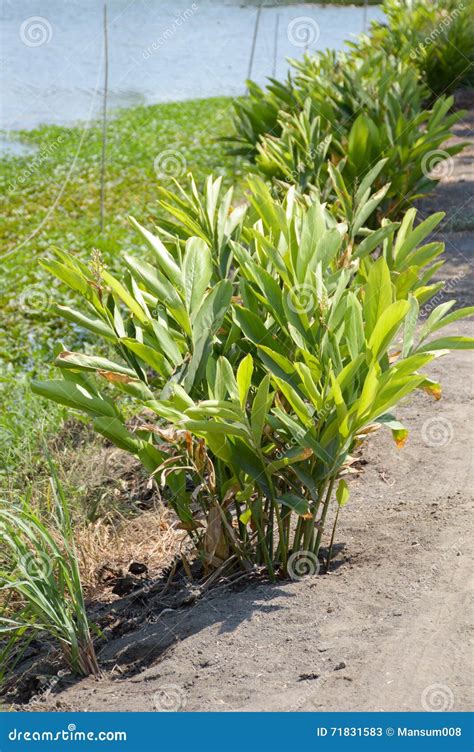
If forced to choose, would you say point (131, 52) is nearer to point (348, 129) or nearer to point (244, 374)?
point (348, 129)

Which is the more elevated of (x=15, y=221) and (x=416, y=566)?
(x=15, y=221)

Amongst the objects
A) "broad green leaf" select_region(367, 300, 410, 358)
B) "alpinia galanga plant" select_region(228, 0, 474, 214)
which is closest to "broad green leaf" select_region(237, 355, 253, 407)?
"broad green leaf" select_region(367, 300, 410, 358)

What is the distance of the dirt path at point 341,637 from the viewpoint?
2.18m

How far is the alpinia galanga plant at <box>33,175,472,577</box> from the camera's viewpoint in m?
2.45

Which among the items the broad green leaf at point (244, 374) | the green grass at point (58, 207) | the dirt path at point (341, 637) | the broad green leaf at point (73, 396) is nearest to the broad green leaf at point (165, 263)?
the broad green leaf at point (73, 396)

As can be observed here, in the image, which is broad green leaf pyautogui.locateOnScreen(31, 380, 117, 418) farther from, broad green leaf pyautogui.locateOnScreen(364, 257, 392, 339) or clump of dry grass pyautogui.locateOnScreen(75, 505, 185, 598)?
broad green leaf pyautogui.locateOnScreen(364, 257, 392, 339)

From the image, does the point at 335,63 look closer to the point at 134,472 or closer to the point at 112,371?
the point at 134,472

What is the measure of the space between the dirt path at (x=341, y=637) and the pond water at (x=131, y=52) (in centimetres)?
931

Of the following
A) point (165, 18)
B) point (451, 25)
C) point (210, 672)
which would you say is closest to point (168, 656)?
point (210, 672)

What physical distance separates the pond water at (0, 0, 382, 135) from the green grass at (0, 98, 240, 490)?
3.06 feet

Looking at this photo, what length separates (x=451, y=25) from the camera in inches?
445
